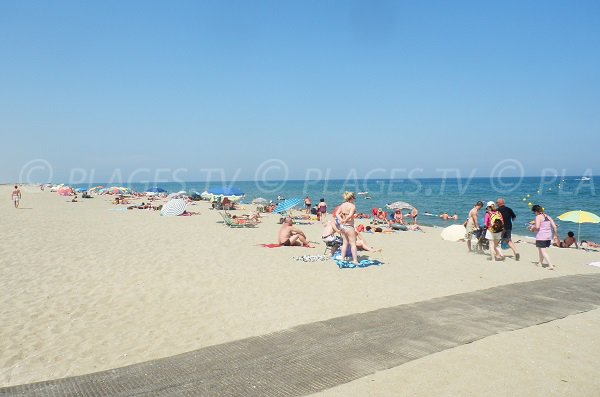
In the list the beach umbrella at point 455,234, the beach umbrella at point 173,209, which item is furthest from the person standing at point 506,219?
the beach umbrella at point 173,209

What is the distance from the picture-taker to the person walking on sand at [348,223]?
909 centimetres

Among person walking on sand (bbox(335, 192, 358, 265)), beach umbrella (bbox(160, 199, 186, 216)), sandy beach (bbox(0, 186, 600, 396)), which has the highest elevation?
person walking on sand (bbox(335, 192, 358, 265))

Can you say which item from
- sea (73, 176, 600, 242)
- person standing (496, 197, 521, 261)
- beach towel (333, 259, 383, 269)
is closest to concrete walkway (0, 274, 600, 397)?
beach towel (333, 259, 383, 269)

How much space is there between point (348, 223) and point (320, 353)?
202 inches

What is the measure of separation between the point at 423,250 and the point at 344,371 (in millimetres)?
8825

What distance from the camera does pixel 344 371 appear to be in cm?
392

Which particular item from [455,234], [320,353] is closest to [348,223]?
[320,353]

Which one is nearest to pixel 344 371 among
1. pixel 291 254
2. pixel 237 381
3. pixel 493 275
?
pixel 237 381

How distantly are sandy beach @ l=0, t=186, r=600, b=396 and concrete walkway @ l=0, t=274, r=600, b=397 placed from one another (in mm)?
206

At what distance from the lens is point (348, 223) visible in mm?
9234

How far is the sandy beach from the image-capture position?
13.0 ft

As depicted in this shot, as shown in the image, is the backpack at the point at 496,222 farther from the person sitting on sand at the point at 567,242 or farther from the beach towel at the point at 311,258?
the person sitting on sand at the point at 567,242

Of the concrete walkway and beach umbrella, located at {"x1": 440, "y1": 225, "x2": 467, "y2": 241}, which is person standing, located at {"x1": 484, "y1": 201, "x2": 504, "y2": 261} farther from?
the concrete walkway

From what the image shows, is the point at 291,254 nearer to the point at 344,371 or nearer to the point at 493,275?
the point at 493,275
